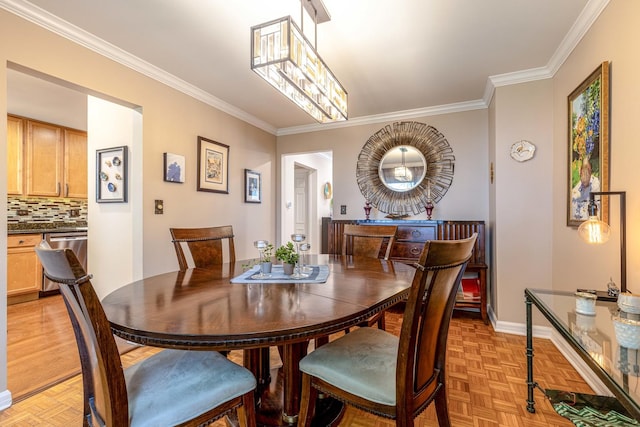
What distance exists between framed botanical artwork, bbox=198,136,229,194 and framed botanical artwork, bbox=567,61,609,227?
10.3 feet

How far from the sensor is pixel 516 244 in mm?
2746

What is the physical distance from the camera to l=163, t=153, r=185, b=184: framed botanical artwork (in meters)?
2.74

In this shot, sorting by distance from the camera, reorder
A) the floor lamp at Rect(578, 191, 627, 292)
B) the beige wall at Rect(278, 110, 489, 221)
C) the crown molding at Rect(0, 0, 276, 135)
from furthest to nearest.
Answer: the beige wall at Rect(278, 110, 489, 221), the crown molding at Rect(0, 0, 276, 135), the floor lamp at Rect(578, 191, 627, 292)

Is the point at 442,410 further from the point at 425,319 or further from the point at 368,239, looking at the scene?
the point at 368,239

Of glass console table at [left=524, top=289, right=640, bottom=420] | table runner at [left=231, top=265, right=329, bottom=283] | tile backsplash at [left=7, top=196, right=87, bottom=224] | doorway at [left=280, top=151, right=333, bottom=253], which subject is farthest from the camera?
doorway at [left=280, top=151, right=333, bottom=253]

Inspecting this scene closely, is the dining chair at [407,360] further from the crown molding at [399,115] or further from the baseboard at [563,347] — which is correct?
the crown molding at [399,115]

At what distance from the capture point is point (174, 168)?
2.81 metres

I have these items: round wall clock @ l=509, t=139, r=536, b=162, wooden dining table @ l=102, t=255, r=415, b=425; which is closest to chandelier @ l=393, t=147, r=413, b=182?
round wall clock @ l=509, t=139, r=536, b=162

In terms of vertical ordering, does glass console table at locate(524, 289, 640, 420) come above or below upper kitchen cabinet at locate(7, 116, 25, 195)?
below

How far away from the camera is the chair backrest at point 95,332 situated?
2.72 feet

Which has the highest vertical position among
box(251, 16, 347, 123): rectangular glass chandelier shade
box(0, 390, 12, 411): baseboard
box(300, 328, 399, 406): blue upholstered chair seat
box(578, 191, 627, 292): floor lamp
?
box(251, 16, 347, 123): rectangular glass chandelier shade

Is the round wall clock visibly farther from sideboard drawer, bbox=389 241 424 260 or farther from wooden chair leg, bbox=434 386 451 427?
wooden chair leg, bbox=434 386 451 427

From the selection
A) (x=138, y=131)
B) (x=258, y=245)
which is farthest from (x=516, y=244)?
(x=138, y=131)

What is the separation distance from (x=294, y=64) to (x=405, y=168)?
2488mm
